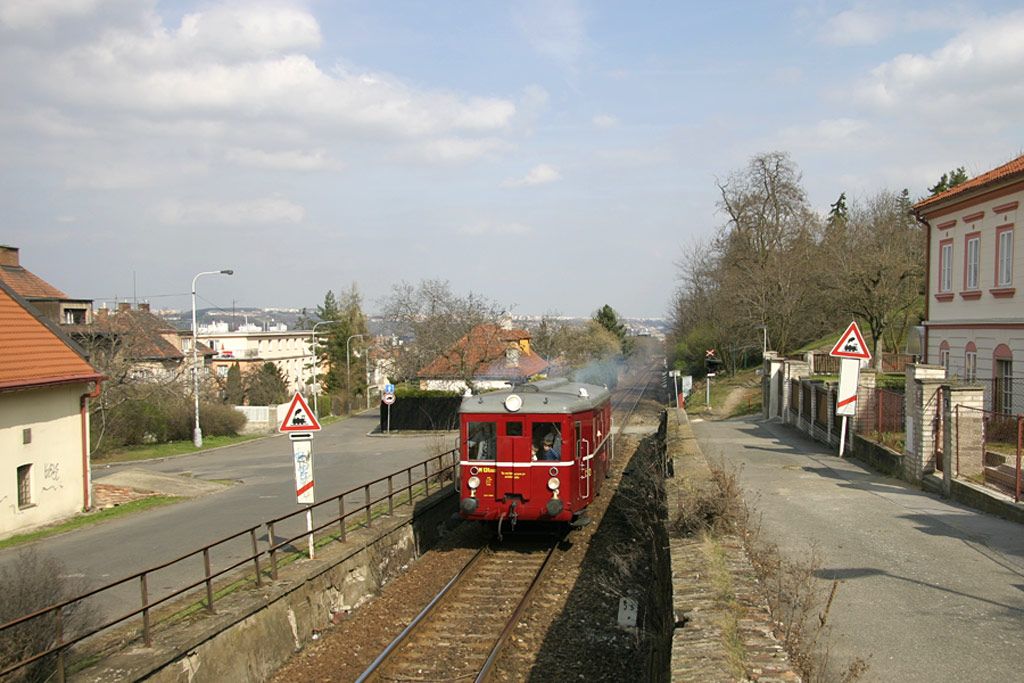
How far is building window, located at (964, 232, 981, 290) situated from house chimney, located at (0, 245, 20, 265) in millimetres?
35718

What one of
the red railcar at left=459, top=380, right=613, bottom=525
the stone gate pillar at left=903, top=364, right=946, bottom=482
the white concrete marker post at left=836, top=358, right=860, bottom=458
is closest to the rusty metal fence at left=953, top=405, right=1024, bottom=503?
the stone gate pillar at left=903, top=364, right=946, bottom=482

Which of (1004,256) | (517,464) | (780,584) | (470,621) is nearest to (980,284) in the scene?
(1004,256)

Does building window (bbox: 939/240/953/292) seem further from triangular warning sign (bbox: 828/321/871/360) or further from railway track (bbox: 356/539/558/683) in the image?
railway track (bbox: 356/539/558/683)

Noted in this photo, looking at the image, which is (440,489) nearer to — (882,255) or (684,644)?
(684,644)

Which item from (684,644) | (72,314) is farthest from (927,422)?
(72,314)

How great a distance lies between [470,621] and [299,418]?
3860 millimetres

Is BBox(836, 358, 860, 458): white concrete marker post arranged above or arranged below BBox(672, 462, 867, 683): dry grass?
above

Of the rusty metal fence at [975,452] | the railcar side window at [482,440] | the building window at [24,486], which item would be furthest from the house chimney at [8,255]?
the rusty metal fence at [975,452]

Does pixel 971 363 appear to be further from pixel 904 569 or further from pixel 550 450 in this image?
pixel 904 569

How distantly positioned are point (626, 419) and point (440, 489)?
2490cm

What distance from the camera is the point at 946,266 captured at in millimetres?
27266

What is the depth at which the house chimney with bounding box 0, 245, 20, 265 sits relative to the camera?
34094 mm

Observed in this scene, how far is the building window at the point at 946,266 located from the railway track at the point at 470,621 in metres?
18.9

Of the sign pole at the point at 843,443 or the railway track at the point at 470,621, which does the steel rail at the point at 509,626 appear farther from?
the sign pole at the point at 843,443
